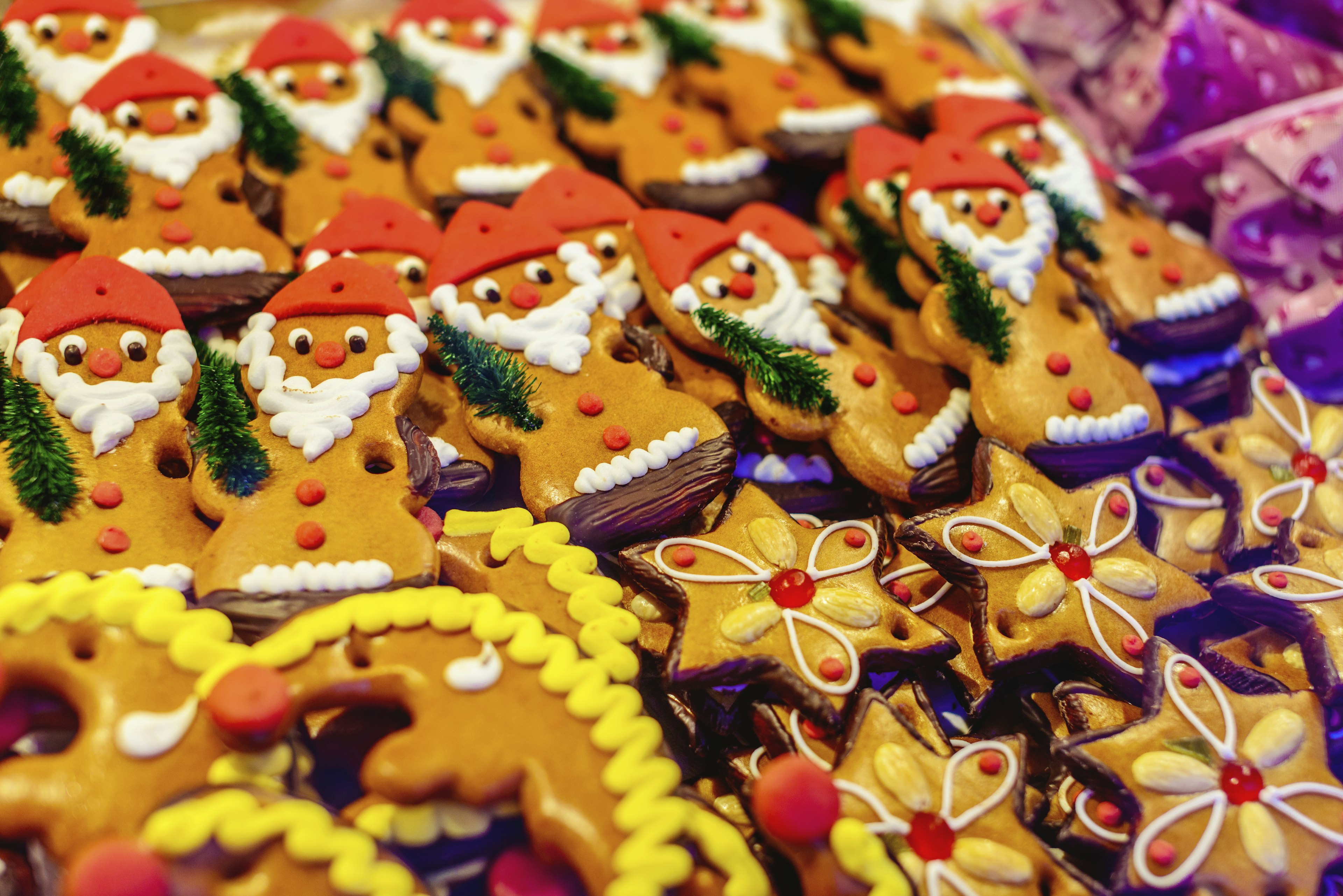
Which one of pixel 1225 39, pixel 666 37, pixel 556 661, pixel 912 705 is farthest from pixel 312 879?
pixel 1225 39

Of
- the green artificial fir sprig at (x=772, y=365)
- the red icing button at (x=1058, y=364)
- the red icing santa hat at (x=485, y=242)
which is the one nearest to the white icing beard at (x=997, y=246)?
the red icing button at (x=1058, y=364)

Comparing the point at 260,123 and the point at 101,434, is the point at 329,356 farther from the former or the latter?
the point at 260,123

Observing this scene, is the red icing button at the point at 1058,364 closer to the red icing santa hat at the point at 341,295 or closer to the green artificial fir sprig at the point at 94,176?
the red icing santa hat at the point at 341,295

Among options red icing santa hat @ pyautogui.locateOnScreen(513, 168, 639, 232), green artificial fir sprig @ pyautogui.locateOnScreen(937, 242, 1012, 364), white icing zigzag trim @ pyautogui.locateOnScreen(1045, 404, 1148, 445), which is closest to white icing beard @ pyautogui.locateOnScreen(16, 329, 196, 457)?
red icing santa hat @ pyautogui.locateOnScreen(513, 168, 639, 232)

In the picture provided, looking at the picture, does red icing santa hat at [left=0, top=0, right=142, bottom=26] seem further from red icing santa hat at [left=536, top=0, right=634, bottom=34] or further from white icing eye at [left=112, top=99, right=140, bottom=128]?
red icing santa hat at [left=536, top=0, right=634, bottom=34]

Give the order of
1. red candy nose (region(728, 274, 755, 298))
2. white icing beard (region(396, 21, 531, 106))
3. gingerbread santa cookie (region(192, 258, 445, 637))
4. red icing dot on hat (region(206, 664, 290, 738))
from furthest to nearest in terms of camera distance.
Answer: white icing beard (region(396, 21, 531, 106)), red candy nose (region(728, 274, 755, 298)), gingerbread santa cookie (region(192, 258, 445, 637)), red icing dot on hat (region(206, 664, 290, 738))
